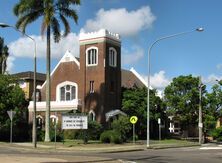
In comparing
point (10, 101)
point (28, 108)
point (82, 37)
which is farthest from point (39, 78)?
point (10, 101)

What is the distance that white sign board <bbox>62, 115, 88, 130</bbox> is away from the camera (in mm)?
40594

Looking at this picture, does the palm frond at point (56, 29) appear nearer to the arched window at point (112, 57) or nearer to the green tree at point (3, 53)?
the arched window at point (112, 57)

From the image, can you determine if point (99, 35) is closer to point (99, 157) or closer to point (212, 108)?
point (212, 108)

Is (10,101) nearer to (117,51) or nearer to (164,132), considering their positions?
(117,51)

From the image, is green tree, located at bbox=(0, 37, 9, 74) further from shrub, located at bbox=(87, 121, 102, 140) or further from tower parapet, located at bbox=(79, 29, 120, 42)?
shrub, located at bbox=(87, 121, 102, 140)

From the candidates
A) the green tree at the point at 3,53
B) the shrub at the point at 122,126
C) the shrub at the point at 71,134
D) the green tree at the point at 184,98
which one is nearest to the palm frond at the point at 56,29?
the shrub at the point at 122,126

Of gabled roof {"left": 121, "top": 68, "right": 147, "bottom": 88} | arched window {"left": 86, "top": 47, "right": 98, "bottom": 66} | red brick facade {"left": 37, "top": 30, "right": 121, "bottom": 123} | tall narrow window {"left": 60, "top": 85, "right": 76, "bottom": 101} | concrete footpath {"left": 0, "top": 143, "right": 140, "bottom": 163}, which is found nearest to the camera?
concrete footpath {"left": 0, "top": 143, "right": 140, "bottom": 163}

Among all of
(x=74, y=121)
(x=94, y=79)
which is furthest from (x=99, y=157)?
(x=94, y=79)

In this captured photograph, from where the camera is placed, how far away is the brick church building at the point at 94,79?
58.3m

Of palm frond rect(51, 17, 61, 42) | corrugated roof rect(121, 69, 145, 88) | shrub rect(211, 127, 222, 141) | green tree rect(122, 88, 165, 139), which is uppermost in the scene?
palm frond rect(51, 17, 61, 42)

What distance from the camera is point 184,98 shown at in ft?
195

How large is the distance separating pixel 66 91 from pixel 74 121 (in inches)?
913

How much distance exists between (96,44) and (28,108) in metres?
13.0

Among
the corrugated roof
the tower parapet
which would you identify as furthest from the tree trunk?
the corrugated roof
